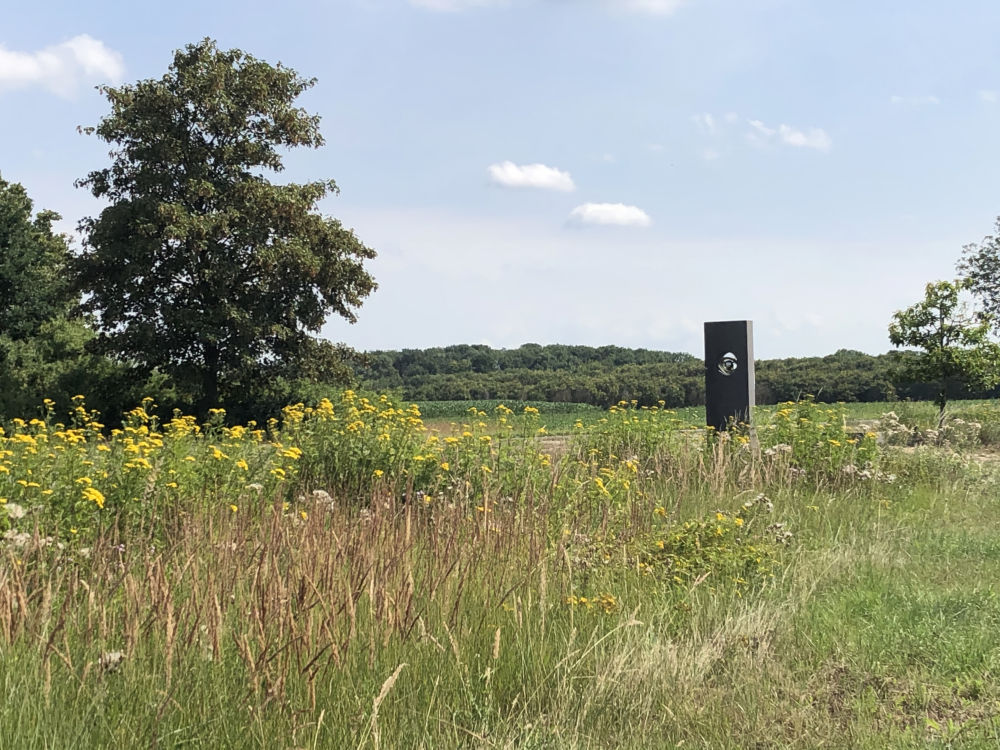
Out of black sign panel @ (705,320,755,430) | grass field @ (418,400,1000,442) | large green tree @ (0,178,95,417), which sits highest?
large green tree @ (0,178,95,417)

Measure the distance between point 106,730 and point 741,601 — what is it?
9.86 ft

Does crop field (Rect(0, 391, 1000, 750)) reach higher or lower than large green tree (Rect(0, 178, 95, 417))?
lower

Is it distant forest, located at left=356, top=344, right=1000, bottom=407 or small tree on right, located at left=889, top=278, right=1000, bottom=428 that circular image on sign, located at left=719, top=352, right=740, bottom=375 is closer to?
small tree on right, located at left=889, top=278, right=1000, bottom=428

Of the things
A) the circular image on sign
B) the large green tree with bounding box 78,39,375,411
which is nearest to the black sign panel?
the circular image on sign

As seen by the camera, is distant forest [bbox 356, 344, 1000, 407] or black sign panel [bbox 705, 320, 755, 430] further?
distant forest [bbox 356, 344, 1000, 407]

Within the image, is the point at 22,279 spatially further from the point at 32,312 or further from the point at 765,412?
the point at 765,412

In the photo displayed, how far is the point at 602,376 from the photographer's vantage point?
56.5 metres

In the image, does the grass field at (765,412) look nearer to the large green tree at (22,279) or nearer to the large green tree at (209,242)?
the large green tree at (209,242)

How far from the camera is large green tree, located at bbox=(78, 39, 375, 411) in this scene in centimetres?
1825

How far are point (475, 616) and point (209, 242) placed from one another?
1697 cm

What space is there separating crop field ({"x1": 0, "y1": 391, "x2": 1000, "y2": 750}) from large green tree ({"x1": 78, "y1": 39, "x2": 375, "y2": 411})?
12.1 metres

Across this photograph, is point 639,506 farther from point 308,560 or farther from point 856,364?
point 856,364

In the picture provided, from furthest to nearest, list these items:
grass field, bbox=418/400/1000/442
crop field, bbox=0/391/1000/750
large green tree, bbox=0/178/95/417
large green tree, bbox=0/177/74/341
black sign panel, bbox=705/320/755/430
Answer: large green tree, bbox=0/177/74/341
large green tree, bbox=0/178/95/417
grass field, bbox=418/400/1000/442
black sign panel, bbox=705/320/755/430
crop field, bbox=0/391/1000/750

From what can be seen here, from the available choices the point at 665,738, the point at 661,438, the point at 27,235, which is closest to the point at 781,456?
the point at 661,438
